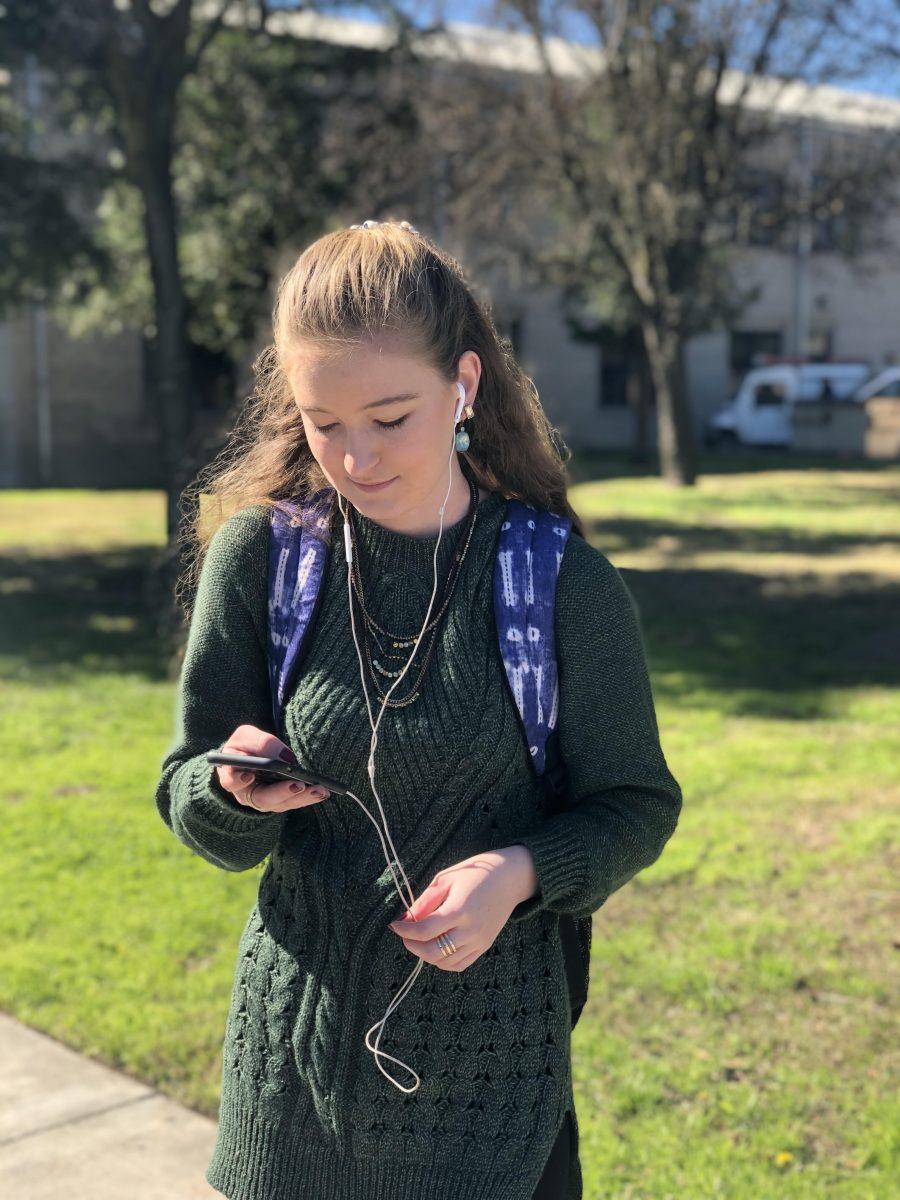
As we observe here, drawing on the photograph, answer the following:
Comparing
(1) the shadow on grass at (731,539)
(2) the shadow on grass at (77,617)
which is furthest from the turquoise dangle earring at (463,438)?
(1) the shadow on grass at (731,539)

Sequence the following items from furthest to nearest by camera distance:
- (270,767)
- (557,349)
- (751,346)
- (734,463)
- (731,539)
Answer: (751,346) < (557,349) < (734,463) < (731,539) < (270,767)

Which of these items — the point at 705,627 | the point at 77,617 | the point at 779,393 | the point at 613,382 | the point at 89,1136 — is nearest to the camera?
the point at 89,1136

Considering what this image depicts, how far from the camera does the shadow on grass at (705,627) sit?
8634mm

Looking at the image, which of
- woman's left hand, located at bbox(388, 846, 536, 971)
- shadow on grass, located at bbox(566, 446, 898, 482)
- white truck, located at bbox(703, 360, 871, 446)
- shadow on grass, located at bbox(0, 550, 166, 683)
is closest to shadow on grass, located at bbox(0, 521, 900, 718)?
shadow on grass, located at bbox(0, 550, 166, 683)

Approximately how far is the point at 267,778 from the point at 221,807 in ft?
0.29

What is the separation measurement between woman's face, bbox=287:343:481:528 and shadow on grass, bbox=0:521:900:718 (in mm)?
5269

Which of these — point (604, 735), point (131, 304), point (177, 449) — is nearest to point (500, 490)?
point (604, 735)

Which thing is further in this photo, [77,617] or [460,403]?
[77,617]

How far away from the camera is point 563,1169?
Answer: 1.93 m

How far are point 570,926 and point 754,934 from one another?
276cm

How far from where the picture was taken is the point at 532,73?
65.0 ft

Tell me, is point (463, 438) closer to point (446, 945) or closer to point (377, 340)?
point (377, 340)

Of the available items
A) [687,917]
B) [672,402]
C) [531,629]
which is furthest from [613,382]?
[531,629]

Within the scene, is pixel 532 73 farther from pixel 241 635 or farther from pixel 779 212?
pixel 241 635
